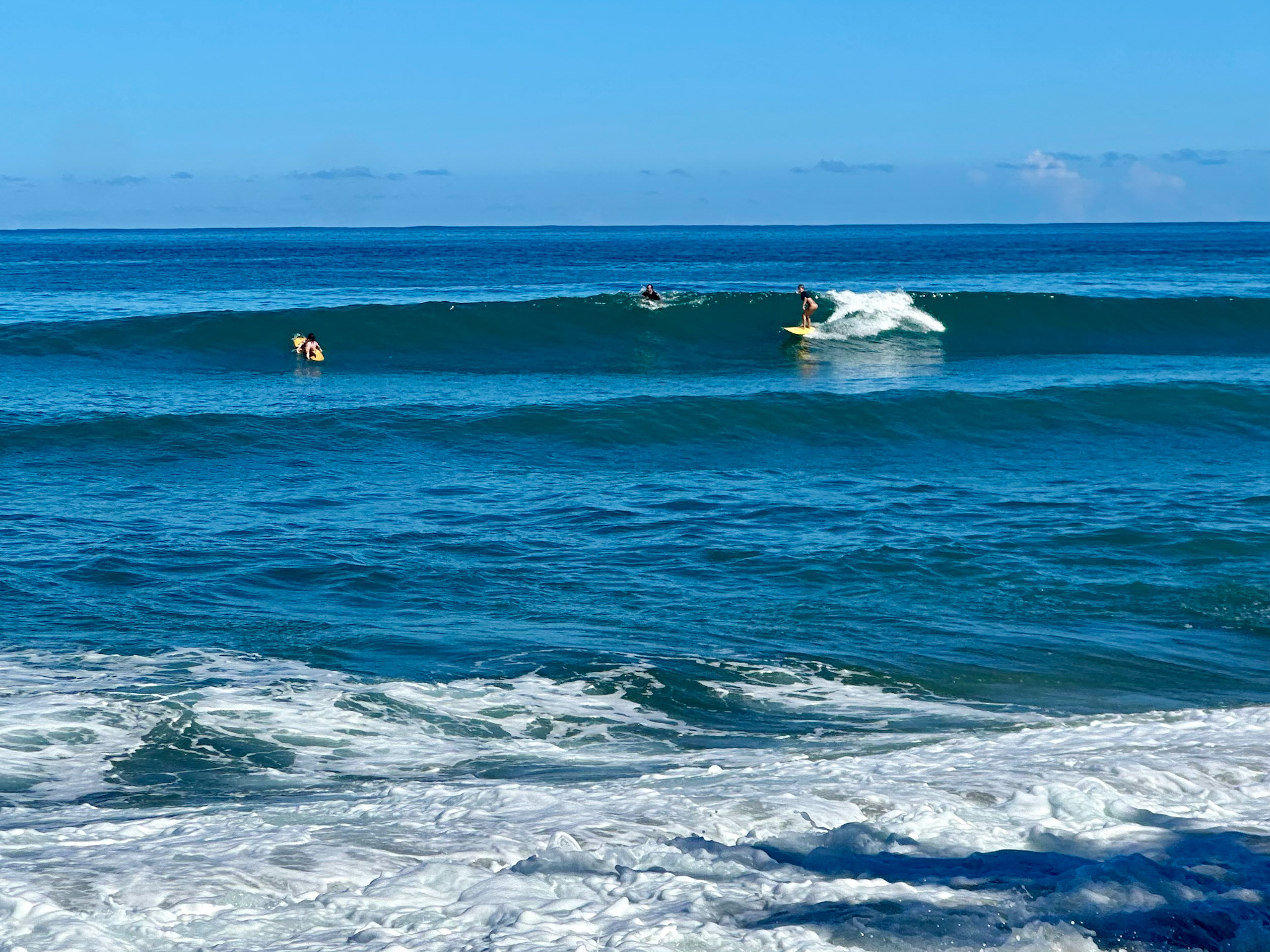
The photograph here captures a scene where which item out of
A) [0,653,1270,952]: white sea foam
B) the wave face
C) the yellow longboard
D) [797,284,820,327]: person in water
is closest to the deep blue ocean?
[0,653,1270,952]: white sea foam

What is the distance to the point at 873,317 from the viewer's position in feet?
115

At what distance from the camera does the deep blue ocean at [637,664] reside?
16.8 feet

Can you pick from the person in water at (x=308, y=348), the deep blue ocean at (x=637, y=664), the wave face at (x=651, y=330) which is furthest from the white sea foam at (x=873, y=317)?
the person in water at (x=308, y=348)

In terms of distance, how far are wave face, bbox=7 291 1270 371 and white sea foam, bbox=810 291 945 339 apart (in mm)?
51

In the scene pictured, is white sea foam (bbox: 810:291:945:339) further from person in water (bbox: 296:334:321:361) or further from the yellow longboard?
person in water (bbox: 296:334:321:361)

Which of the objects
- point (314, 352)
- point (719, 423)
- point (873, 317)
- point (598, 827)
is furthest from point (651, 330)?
point (598, 827)

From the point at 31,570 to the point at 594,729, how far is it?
20.9ft

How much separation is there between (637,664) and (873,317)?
88.9 feet

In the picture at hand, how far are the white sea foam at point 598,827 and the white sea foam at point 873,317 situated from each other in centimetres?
2563

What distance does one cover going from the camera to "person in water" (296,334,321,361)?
2895 cm

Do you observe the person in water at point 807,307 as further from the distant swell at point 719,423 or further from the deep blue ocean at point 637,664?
the distant swell at point 719,423

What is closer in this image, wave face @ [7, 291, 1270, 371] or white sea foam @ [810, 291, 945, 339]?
wave face @ [7, 291, 1270, 371]

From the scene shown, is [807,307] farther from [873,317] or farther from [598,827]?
[598,827]

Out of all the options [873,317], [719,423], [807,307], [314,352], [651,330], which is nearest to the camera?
[719,423]
